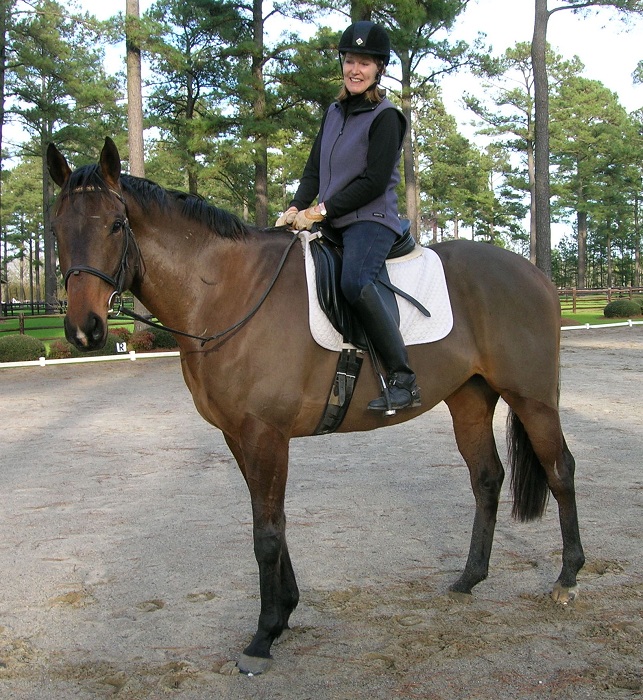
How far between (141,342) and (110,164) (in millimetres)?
15892

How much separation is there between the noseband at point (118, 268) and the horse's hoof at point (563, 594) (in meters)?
2.84

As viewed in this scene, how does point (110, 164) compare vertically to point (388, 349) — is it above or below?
above

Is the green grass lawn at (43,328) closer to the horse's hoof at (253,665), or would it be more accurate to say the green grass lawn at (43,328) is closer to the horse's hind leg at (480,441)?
the horse's hind leg at (480,441)

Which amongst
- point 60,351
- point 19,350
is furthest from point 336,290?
point 60,351

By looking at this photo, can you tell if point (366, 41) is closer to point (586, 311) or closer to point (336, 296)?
point (336, 296)

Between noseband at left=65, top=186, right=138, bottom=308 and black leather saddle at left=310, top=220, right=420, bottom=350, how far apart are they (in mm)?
941

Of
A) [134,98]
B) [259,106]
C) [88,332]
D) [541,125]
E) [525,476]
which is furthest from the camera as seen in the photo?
[259,106]

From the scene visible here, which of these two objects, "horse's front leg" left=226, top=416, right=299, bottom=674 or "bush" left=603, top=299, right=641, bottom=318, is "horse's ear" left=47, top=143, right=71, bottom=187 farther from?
"bush" left=603, top=299, right=641, bottom=318

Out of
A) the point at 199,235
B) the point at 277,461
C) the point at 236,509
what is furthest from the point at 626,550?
the point at 199,235

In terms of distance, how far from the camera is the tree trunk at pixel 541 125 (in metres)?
19.7

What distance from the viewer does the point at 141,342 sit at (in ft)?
60.3

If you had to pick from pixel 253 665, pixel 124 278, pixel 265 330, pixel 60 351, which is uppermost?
pixel 124 278

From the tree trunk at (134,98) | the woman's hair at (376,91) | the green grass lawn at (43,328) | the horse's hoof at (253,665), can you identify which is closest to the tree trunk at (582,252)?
the green grass lawn at (43,328)

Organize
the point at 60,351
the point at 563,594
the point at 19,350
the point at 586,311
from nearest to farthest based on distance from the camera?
the point at 563,594, the point at 19,350, the point at 60,351, the point at 586,311
